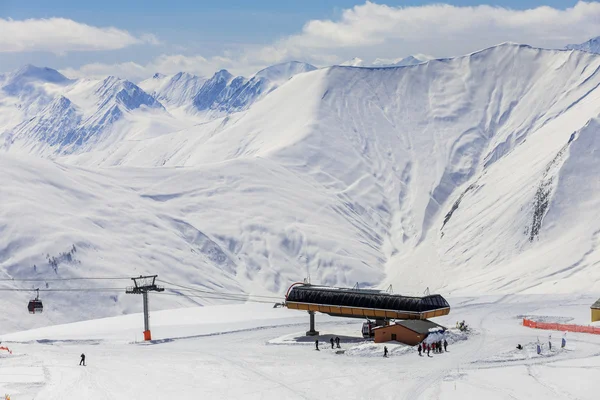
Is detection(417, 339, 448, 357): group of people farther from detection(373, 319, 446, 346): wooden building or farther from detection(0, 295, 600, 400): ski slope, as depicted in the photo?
→ detection(373, 319, 446, 346): wooden building

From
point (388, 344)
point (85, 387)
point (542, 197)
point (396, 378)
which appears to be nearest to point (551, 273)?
point (542, 197)

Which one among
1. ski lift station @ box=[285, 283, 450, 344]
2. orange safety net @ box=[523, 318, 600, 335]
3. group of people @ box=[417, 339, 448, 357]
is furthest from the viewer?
orange safety net @ box=[523, 318, 600, 335]

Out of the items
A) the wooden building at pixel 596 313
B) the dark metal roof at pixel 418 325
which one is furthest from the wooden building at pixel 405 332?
the wooden building at pixel 596 313

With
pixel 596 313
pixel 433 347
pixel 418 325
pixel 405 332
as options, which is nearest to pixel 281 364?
pixel 405 332


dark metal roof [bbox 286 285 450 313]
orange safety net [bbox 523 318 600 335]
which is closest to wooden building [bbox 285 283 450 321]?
dark metal roof [bbox 286 285 450 313]

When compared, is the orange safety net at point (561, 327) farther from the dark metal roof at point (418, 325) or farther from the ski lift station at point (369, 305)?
the dark metal roof at point (418, 325)

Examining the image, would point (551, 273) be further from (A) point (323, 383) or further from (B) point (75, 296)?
(A) point (323, 383)

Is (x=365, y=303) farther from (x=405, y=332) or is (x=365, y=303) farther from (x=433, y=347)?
(x=433, y=347)

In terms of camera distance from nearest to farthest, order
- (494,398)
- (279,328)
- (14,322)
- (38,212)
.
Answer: (494,398) → (279,328) → (14,322) → (38,212)
